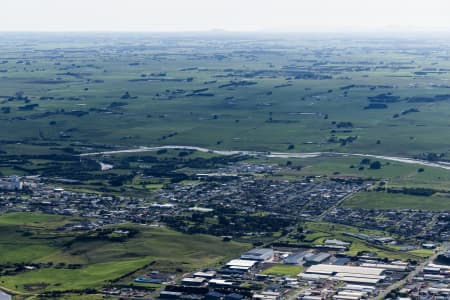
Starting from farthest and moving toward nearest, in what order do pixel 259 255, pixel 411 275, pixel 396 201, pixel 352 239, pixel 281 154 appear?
pixel 281 154, pixel 396 201, pixel 352 239, pixel 259 255, pixel 411 275

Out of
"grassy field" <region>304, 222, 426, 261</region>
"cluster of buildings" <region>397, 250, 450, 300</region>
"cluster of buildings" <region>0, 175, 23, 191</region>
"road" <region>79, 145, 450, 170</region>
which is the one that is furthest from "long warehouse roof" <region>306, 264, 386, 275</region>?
"road" <region>79, 145, 450, 170</region>

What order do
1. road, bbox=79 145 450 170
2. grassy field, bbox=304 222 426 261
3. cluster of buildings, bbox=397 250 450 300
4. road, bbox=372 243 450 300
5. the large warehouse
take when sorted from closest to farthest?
cluster of buildings, bbox=397 250 450 300
road, bbox=372 243 450 300
the large warehouse
grassy field, bbox=304 222 426 261
road, bbox=79 145 450 170

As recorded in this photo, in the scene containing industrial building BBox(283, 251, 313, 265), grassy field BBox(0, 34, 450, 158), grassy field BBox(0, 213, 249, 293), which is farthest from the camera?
grassy field BBox(0, 34, 450, 158)

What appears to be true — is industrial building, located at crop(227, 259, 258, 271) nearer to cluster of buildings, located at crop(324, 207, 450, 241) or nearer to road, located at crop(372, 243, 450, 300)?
road, located at crop(372, 243, 450, 300)

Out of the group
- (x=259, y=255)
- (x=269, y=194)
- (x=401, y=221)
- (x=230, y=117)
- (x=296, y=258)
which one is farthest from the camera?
(x=230, y=117)

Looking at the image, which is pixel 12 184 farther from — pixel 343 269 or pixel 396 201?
pixel 343 269

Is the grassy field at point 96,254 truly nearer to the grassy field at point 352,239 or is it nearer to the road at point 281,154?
the grassy field at point 352,239

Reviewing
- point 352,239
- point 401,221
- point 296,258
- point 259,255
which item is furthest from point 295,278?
point 401,221
